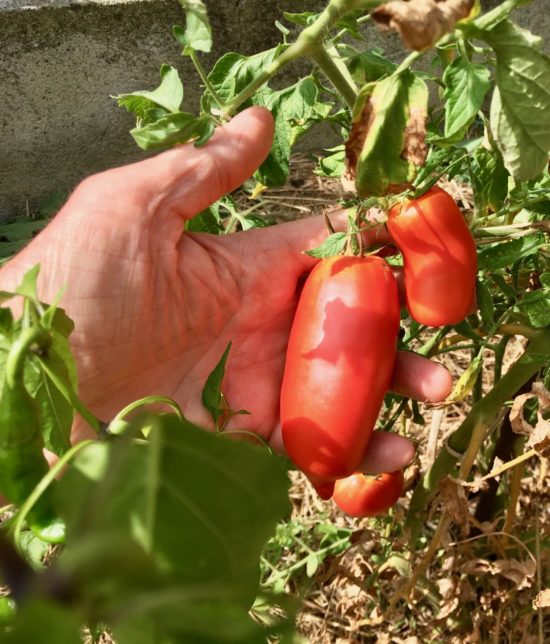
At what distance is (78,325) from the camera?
99 centimetres

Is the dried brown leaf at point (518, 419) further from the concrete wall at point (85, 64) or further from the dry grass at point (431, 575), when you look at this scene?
the concrete wall at point (85, 64)

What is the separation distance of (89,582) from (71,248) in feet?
2.47

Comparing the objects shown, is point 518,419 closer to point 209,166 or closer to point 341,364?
point 341,364

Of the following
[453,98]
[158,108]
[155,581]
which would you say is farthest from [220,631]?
[158,108]

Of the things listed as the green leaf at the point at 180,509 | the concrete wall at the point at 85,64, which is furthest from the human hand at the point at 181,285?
the concrete wall at the point at 85,64

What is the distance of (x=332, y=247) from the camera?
3.32 ft

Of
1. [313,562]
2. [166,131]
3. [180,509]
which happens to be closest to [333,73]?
[166,131]

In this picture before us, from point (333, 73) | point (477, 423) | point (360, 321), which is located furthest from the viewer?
point (477, 423)

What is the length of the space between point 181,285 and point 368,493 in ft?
1.44

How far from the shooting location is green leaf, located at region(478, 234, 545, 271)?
35.6 inches

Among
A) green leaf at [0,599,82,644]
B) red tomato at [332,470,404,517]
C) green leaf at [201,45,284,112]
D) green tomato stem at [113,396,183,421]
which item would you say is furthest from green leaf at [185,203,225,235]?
green leaf at [0,599,82,644]

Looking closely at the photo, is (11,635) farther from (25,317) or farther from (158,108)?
(158,108)

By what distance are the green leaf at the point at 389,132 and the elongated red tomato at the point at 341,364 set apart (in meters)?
0.18

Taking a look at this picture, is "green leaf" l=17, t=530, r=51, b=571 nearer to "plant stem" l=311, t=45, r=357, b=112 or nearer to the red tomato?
the red tomato
